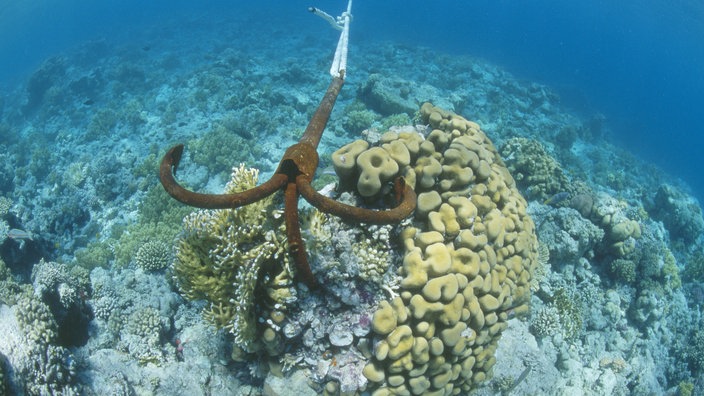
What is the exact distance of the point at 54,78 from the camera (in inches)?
1005

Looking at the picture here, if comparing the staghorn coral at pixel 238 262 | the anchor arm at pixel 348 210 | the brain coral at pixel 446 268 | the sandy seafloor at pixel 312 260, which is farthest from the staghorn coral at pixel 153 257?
the anchor arm at pixel 348 210

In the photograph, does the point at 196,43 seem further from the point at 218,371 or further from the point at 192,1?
the point at 192,1

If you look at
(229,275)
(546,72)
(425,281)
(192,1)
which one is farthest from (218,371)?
(192,1)

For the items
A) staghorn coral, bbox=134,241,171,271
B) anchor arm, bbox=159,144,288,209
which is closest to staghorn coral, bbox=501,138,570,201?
anchor arm, bbox=159,144,288,209

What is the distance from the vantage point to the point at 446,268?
12.5 feet

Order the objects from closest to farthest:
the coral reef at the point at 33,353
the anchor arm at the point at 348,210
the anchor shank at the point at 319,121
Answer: the anchor arm at the point at 348,210
the coral reef at the point at 33,353
the anchor shank at the point at 319,121

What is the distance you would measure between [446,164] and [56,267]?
22.5 ft

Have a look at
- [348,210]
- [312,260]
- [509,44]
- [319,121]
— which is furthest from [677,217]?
[509,44]

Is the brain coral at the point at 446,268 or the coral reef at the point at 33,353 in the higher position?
the brain coral at the point at 446,268

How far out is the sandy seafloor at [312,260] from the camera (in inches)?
184

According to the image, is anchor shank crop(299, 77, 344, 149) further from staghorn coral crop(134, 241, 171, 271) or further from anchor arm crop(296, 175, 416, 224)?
staghorn coral crop(134, 241, 171, 271)

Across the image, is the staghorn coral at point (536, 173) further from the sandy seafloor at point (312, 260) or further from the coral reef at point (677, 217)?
the coral reef at point (677, 217)

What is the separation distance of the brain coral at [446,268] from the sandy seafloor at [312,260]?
390 mm

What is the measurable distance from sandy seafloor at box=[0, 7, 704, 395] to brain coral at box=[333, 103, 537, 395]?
0.39 m
